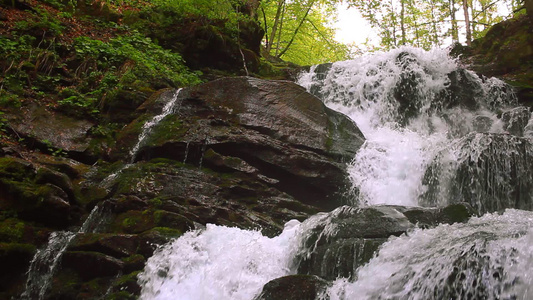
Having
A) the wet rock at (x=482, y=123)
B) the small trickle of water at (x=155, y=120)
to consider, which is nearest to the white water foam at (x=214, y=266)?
the small trickle of water at (x=155, y=120)

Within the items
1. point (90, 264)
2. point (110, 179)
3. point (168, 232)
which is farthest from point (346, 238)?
point (110, 179)

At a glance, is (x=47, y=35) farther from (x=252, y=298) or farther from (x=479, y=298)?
(x=479, y=298)

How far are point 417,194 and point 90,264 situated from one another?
5962 mm

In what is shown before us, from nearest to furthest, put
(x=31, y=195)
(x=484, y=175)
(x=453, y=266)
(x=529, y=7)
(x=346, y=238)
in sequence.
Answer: (x=453, y=266)
(x=346, y=238)
(x=31, y=195)
(x=484, y=175)
(x=529, y=7)

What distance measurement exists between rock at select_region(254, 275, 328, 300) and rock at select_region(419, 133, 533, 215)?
430cm

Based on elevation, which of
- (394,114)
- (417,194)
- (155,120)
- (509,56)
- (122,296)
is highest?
(509,56)

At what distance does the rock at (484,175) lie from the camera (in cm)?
770

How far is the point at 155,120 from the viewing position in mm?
9414

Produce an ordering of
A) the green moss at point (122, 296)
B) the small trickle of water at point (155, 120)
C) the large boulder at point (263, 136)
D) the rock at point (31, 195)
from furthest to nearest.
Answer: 1. the small trickle of water at point (155, 120)
2. the large boulder at point (263, 136)
3. the rock at point (31, 195)
4. the green moss at point (122, 296)

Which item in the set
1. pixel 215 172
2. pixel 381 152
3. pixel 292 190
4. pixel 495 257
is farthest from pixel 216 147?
Answer: pixel 495 257

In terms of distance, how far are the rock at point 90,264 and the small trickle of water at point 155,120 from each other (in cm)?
295

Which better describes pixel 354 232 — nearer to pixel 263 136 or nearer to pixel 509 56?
pixel 263 136

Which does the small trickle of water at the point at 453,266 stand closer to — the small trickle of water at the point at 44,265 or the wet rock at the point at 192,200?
the wet rock at the point at 192,200

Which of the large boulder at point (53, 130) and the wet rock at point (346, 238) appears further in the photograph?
the large boulder at point (53, 130)
